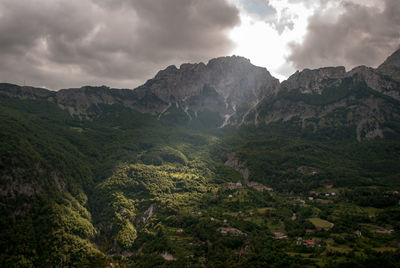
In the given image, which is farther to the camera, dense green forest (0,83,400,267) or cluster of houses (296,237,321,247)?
cluster of houses (296,237,321,247)

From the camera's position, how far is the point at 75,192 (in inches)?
7657

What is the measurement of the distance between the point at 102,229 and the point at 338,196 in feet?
506

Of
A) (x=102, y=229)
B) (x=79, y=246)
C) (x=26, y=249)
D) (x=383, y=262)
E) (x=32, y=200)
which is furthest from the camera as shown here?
(x=102, y=229)

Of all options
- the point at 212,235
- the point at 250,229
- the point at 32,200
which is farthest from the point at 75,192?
the point at 250,229

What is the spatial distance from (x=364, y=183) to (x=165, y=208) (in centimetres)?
14107

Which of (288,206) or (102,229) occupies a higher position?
(288,206)

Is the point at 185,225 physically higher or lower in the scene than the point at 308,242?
lower

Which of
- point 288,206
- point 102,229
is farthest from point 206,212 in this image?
point 102,229

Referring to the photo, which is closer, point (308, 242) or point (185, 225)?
point (308, 242)

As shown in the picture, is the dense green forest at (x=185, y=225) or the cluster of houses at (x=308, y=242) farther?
the cluster of houses at (x=308, y=242)

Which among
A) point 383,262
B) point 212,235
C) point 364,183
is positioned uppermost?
point 364,183

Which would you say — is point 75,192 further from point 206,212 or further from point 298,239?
point 298,239

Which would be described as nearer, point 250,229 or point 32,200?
point 250,229

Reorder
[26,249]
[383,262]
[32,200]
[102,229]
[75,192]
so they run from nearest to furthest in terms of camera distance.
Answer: [383,262] → [26,249] → [32,200] → [102,229] → [75,192]
